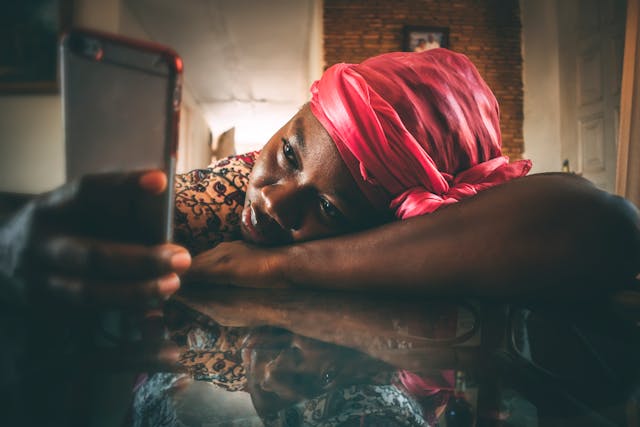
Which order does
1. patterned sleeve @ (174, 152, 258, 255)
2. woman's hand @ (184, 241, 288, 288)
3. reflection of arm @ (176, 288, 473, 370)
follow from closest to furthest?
reflection of arm @ (176, 288, 473, 370) < woman's hand @ (184, 241, 288, 288) < patterned sleeve @ (174, 152, 258, 255)

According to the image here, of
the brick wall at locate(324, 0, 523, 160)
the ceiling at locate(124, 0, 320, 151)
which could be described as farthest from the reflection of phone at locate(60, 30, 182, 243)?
the ceiling at locate(124, 0, 320, 151)

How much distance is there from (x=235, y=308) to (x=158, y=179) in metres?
0.24

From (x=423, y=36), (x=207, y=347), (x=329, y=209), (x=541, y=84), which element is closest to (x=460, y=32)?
(x=423, y=36)

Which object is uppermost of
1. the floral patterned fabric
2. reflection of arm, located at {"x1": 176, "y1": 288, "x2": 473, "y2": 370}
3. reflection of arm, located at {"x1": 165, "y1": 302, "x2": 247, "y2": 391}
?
the floral patterned fabric

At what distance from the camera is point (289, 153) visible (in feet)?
2.17

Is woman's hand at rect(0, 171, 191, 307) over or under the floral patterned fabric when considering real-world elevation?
over

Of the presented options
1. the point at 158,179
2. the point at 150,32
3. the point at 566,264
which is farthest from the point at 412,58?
the point at 150,32

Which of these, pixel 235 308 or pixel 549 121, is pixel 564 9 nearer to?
pixel 549 121

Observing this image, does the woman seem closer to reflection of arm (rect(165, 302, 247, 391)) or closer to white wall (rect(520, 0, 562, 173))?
reflection of arm (rect(165, 302, 247, 391))

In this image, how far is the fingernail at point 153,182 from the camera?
259mm

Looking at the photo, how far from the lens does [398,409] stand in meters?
0.23

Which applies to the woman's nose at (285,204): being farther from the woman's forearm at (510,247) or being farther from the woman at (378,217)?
the woman's forearm at (510,247)

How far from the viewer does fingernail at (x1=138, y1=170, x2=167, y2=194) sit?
0.85 feet

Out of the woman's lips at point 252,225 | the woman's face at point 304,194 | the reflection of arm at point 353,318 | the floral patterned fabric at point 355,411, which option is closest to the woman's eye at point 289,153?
the woman's face at point 304,194
